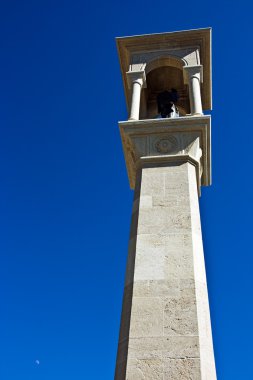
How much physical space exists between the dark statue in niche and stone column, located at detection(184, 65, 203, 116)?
1.24 meters

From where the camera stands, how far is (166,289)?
22.7ft

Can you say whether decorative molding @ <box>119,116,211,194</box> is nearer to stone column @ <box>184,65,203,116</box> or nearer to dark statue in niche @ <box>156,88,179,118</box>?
stone column @ <box>184,65,203,116</box>

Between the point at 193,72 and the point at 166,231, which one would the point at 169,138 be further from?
the point at 193,72

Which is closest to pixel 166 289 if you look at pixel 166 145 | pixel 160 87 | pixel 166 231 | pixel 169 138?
pixel 166 231

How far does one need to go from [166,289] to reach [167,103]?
7.78 meters

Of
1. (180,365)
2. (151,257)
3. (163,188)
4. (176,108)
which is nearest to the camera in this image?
(180,365)

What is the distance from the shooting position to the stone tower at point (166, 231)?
6191 millimetres

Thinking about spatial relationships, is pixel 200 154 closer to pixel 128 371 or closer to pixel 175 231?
pixel 175 231

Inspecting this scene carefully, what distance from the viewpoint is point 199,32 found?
12.7m

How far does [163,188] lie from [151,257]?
188cm

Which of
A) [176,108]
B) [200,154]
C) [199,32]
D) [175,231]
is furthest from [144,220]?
[199,32]

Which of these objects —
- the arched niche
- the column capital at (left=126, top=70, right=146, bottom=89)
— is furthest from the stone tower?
the arched niche

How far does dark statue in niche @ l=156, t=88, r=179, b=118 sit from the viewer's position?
42.5 ft

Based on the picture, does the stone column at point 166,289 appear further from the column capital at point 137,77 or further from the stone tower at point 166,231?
the column capital at point 137,77
